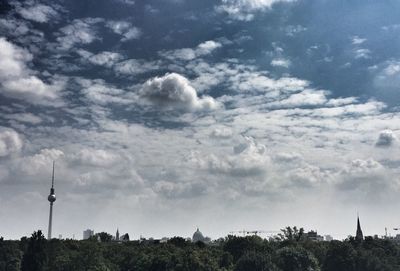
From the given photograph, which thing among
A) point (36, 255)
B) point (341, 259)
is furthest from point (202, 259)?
point (36, 255)

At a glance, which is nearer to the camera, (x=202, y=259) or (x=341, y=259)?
(x=202, y=259)

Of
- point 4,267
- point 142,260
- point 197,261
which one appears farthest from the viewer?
point 4,267

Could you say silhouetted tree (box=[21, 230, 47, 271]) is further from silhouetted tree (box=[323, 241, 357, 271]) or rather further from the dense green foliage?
silhouetted tree (box=[323, 241, 357, 271])

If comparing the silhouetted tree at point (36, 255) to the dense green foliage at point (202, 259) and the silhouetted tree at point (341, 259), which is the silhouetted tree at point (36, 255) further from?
the silhouetted tree at point (341, 259)

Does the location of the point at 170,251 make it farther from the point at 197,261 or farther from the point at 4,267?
the point at 4,267

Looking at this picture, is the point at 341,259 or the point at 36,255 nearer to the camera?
the point at 36,255

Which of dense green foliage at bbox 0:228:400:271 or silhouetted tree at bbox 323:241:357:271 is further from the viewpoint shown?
silhouetted tree at bbox 323:241:357:271

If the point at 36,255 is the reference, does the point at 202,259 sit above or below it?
below

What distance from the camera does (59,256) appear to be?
4855 inches

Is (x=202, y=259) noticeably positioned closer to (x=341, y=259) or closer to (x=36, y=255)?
(x=341, y=259)

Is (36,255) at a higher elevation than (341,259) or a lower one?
higher

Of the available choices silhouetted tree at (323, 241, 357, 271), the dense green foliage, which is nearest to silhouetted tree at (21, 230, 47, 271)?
the dense green foliage

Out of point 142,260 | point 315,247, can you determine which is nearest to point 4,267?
point 142,260

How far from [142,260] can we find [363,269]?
54438mm
